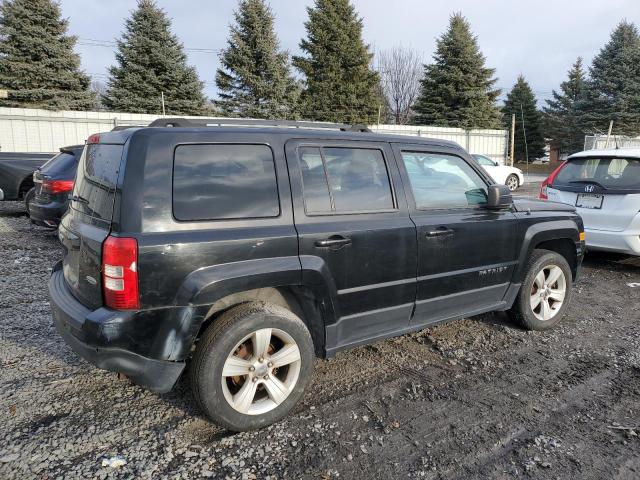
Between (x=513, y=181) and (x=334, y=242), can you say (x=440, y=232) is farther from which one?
(x=513, y=181)

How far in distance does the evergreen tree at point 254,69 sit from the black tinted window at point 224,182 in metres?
24.0

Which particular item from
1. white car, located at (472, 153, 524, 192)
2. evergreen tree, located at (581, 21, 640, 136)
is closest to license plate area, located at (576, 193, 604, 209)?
white car, located at (472, 153, 524, 192)

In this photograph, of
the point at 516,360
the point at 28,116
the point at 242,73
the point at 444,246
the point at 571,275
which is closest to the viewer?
the point at 444,246

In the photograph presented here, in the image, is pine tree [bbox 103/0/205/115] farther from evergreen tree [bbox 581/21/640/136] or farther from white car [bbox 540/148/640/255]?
evergreen tree [bbox 581/21/640/136]

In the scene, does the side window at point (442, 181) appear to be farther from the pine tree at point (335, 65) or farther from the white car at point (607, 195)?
the pine tree at point (335, 65)

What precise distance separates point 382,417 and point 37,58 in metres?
26.2

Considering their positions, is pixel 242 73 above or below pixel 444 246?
above

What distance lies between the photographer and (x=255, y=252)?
2709 millimetres

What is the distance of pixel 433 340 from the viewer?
4.15m

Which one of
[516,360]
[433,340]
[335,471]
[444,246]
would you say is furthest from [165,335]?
[516,360]

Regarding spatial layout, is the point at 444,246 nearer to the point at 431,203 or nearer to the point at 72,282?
the point at 431,203

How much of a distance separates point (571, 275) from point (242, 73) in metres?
23.8

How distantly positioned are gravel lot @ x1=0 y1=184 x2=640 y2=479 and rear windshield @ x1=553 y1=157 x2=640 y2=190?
8.32 ft

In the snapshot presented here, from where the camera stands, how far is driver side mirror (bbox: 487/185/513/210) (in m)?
3.76
